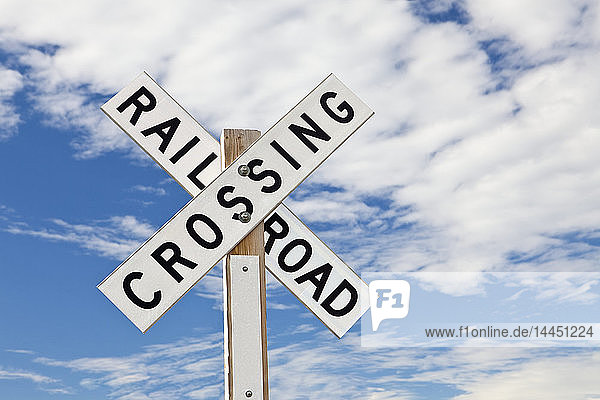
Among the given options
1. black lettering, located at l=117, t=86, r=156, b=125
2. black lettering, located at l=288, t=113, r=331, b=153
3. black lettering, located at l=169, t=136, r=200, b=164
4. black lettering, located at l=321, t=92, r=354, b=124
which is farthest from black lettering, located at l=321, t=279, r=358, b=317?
black lettering, located at l=117, t=86, r=156, b=125

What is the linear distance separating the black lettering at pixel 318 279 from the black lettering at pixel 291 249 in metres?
0.06

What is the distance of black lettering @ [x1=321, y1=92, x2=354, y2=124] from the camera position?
340 centimetres

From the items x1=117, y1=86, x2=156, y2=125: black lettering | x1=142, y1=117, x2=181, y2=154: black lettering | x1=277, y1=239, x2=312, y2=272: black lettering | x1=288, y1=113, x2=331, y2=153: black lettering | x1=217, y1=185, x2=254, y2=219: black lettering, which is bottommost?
x1=277, y1=239, x2=312, y2=272: black lettering

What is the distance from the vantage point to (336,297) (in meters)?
3.35

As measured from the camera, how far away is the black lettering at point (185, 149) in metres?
3.46

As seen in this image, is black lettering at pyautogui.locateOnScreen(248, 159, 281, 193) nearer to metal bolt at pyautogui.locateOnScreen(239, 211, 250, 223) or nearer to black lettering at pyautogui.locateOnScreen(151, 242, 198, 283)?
metal bolt at pyautogui.locateOnScreen(239, 211, 250, 223)

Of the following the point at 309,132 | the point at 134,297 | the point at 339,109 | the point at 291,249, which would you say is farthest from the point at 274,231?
the point at 134,297

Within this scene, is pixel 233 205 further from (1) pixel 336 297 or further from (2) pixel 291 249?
(1) pixel 336 297

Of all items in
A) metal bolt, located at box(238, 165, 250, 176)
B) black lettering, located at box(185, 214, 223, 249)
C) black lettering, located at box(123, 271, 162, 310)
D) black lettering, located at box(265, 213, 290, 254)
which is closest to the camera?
black lettering, located at box(123, 271, 162, 310)

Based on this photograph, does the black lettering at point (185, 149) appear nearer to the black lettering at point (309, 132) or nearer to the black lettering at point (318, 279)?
the black lettering at point (309, 132)

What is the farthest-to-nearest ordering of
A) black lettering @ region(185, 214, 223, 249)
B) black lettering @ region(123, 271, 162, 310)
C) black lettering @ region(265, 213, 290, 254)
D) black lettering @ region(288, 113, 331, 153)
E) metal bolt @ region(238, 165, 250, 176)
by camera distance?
black lettering @ region(265, 213, 290, 254) → black lettering @ region(288, 113, 331, 153) → metal bolt @ region(238, 165, 250, 176) → black lettering @ region(185, 214, 223, 249) → black lettering @ region(123, 271, 162, 310)

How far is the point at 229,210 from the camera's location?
317 centimetres

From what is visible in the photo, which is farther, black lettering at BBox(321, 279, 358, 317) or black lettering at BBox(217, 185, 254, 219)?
black lettering at BBox(321, 279, 358, 317)

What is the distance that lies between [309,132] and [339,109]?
8.4 inches
